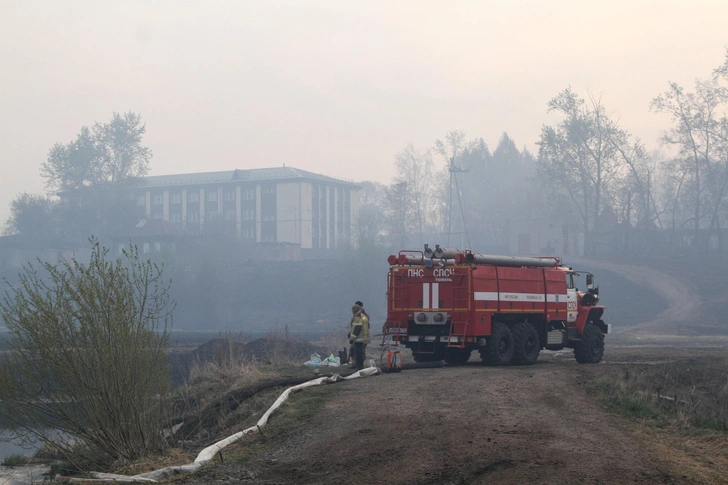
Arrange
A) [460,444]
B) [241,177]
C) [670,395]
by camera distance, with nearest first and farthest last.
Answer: [460,444] < [670,395] < [241,177]

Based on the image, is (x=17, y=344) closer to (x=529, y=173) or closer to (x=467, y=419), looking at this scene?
(x=467, y=419)

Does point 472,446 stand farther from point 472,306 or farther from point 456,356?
point 456,356

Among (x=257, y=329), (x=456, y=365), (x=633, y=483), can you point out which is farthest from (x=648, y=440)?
(x=257, y=329)

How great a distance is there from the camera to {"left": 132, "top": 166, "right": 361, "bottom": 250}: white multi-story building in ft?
350

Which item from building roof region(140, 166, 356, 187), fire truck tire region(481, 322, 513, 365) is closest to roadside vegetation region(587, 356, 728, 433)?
fire truck tire region(481, 322, 513, 365)

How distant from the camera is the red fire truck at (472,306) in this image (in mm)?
17797

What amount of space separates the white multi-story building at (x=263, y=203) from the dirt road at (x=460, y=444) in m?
89.3

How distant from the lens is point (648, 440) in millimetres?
9344

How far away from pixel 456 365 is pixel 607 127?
60.7m

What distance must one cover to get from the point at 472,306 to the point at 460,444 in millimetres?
8908

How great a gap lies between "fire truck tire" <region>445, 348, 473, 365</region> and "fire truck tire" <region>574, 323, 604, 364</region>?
147 inches

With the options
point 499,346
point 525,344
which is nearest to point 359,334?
point 499,346

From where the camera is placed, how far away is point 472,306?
17578mm

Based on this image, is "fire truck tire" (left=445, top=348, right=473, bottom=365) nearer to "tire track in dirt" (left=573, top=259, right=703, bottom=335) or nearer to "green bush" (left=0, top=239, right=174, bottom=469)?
"green bush" (left=0, top=239, right=174, bottom=469)
